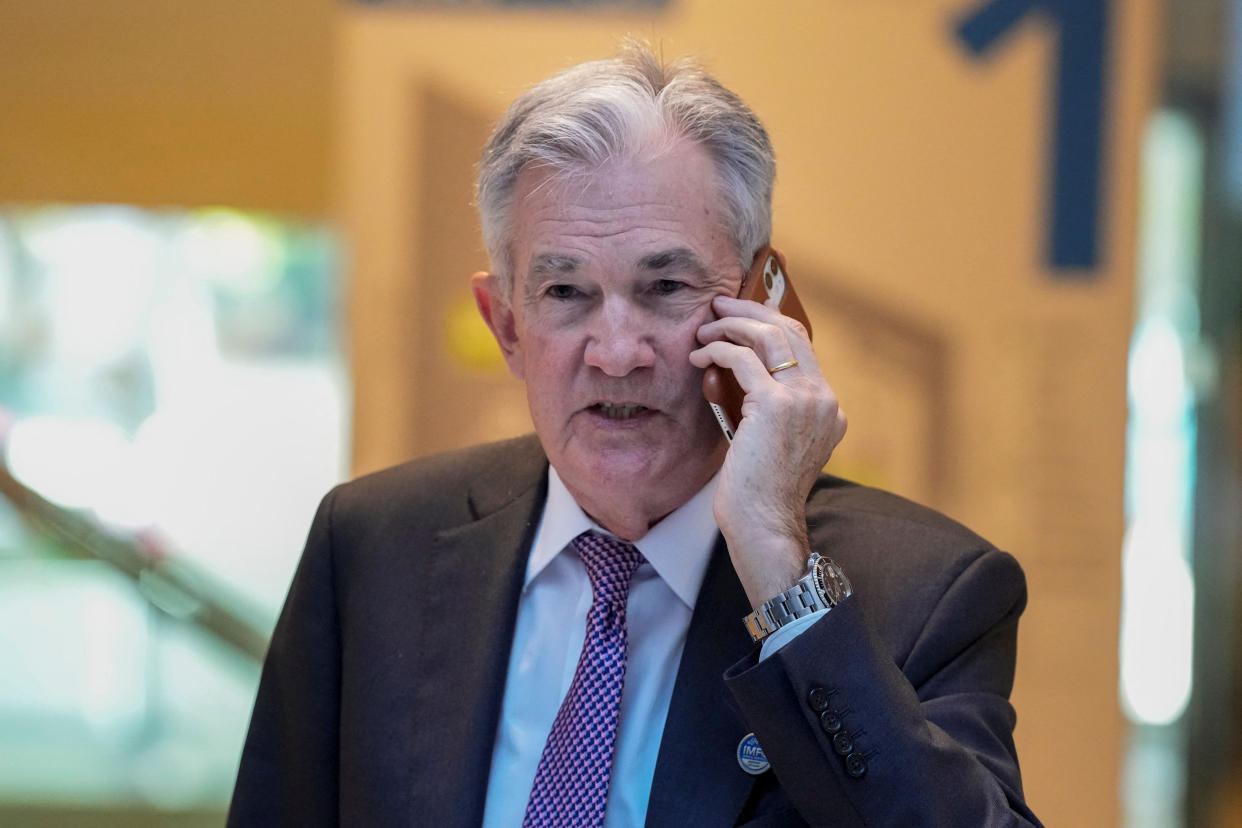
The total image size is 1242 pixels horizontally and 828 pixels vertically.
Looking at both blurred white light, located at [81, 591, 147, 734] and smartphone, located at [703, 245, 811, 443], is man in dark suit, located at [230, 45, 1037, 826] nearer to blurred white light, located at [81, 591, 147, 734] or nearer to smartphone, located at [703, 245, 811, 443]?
smartphone, located at [703, 245, 811, 443]

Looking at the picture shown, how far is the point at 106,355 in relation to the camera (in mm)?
4195

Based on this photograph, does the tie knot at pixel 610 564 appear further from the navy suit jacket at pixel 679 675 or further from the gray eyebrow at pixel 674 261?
the gray eyebrow at pixel 674 261

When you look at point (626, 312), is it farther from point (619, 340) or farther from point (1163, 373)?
point (1163, 373)

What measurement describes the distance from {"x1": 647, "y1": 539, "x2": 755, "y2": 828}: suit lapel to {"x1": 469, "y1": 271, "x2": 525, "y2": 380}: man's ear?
0.46 m

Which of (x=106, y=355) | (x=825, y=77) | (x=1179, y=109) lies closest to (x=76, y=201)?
(x=106, y=355)

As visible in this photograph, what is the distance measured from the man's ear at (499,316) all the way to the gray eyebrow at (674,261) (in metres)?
0.30

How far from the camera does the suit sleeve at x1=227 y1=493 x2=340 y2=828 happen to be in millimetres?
1908

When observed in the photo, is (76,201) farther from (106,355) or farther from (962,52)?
(962,52)

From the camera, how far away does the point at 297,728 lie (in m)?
1.92

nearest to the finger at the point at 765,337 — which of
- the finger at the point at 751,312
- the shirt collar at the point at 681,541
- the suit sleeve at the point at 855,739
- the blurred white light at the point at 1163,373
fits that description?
the finger at the point at 751,312

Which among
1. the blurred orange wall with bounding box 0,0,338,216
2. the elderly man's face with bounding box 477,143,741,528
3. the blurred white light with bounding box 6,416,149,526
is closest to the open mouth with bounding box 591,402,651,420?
the elderly man's face with bounding box 477,143,741,528

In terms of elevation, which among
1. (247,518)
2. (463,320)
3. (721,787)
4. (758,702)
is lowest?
(721,787)

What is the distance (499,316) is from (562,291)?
8.7 inches

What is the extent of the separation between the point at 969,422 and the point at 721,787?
198cm
